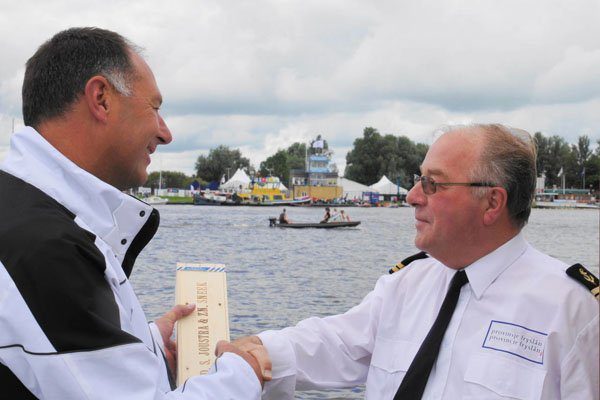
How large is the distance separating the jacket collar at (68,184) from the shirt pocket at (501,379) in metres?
1.50

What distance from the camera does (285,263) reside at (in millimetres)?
31469

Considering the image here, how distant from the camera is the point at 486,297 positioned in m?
2.88

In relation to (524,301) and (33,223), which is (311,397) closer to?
(524,301)

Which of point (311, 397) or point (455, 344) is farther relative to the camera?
point (311, 397)

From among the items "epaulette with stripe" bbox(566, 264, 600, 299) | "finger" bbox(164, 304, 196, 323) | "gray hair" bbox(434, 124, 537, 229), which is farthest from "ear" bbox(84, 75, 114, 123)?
"epaulette with stripe" bbox(566, 264, 600, 299)

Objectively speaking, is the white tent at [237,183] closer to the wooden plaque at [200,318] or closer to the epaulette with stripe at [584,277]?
the wooden plaque at [200,318]

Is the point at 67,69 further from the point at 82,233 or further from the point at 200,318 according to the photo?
the point at 200,318

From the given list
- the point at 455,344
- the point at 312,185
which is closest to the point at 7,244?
the point at 455,344

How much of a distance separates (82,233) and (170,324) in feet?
3.83

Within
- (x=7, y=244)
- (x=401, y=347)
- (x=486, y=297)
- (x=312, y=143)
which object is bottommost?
(x=401, y=347)

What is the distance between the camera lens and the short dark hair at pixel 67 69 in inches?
86.0

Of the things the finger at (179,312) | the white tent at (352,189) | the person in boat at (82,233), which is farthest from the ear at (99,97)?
the white tent at (352,189)

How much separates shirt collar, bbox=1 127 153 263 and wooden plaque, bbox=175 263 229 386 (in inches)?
31.2

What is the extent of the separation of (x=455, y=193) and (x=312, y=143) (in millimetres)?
125220
